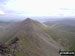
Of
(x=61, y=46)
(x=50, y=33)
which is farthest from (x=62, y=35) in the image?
(x=61, y=46)

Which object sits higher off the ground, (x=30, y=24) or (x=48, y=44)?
(x=30, y=24)

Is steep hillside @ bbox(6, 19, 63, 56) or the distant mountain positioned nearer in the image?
steep hillside @ bbox(6, 19, 63, 56)

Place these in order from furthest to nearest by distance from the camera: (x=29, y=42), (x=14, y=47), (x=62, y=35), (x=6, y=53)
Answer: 1. (x=62, y=35)
2. (x=29, y=42)
3. (x=14, y=47)
4. (x=6, y=53)

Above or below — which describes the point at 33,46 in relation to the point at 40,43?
below

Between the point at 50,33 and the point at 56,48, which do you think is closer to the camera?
the point at 56,48

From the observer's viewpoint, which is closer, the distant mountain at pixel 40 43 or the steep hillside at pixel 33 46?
the steep hillside at pixel 33 46

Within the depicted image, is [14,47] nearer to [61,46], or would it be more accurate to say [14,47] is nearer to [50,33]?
[61,46]

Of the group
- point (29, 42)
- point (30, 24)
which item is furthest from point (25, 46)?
point (30, 24)

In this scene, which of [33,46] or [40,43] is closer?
[33,46]

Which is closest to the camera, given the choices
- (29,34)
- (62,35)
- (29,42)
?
(29,42)
